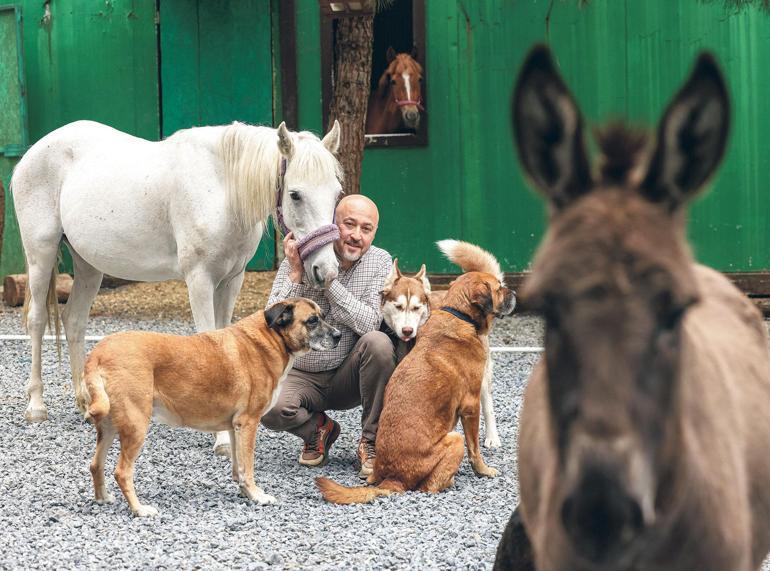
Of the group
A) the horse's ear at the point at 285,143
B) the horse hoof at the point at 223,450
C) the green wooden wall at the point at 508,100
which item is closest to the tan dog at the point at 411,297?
the horse's ear at the point at 285,143

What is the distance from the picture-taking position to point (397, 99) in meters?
10.2

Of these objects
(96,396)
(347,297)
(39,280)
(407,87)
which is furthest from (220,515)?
(407,87)

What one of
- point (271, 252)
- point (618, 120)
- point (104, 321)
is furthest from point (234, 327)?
point (271, 252)

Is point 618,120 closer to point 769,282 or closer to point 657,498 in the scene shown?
point 657,498

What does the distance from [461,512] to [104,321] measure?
A: 6.57 m

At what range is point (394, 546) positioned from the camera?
379cm

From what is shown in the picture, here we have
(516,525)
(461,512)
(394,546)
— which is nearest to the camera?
(516,525)

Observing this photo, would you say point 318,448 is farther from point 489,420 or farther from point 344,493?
point 489,420

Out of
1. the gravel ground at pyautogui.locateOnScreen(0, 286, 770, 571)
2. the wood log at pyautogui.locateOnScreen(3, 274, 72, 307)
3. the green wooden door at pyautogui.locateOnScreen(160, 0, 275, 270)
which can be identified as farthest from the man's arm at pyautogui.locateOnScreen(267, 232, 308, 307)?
the wood log at pyautogui.locateOnScreen(3, 274, 72, 307)

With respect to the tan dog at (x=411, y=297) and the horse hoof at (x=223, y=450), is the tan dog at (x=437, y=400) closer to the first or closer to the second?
the tan dog at (x=411, y=297)

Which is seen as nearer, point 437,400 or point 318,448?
point 437,400

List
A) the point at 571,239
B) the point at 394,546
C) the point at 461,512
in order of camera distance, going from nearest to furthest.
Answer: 1. the point at 571,239
2. the point at 394,546
3. the point at 461,512

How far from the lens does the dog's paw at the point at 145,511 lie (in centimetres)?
425

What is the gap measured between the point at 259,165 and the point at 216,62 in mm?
5956
